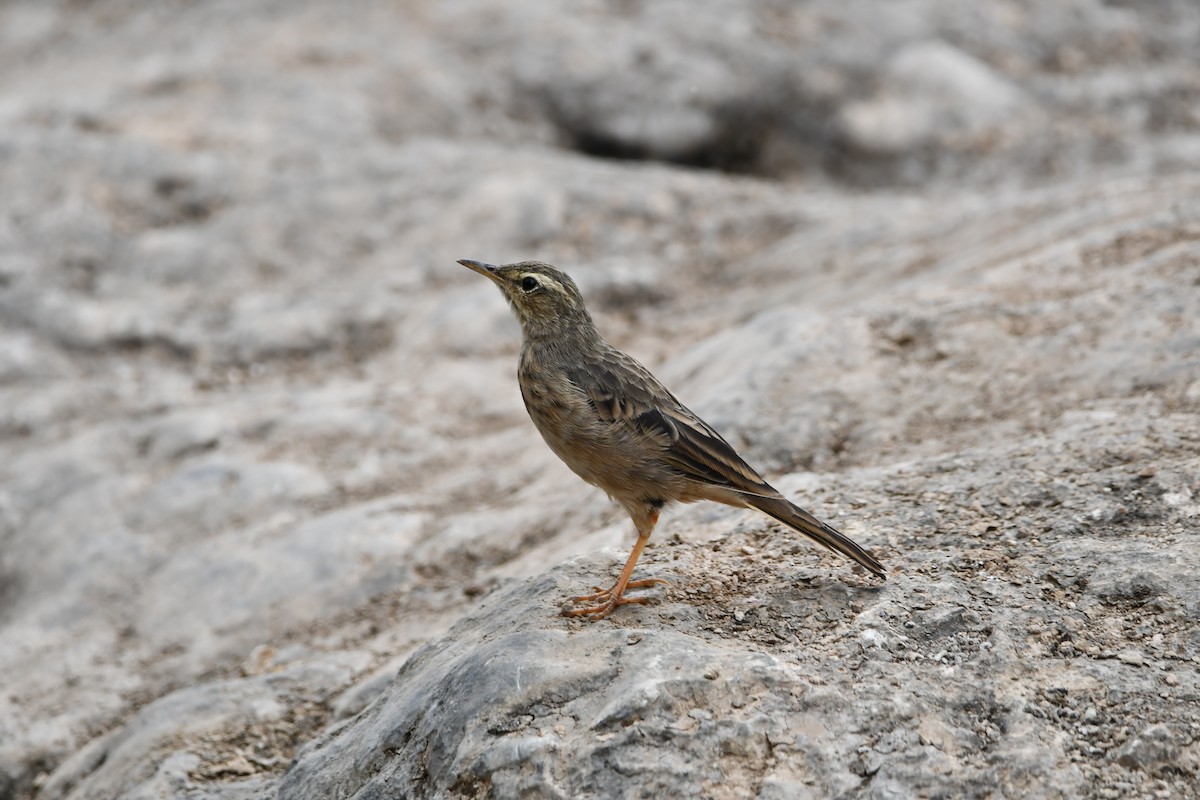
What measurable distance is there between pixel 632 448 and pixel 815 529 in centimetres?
89

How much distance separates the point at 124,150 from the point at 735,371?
24.5 feet

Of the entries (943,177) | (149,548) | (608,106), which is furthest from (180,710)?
(943,177)

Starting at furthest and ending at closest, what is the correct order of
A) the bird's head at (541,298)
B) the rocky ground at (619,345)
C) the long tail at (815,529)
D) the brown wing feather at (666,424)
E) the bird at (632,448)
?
the bird's head at (541,298)
the brown wing feather at (666,424)
the bird at (632,448)
the long tail at (815,529)
the rocky ground at (619,345)

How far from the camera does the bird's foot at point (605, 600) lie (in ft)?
15.4

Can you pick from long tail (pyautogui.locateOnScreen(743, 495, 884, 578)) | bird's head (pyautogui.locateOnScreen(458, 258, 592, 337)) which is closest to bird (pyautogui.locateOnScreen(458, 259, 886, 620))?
long tail (pyautogui.locateOnScreen(743, 495, 884, 578))

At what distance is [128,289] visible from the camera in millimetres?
10930

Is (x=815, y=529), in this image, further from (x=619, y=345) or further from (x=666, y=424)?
(x=619, y=345)

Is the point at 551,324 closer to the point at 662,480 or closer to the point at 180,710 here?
the point at 662,480

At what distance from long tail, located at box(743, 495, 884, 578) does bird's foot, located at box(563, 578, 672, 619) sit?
0.56 metres

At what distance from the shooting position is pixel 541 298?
5949mm

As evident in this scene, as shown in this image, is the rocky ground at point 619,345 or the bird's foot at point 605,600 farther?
the bird's foot at point 605,600

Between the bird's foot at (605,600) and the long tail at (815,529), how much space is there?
1.84 feet

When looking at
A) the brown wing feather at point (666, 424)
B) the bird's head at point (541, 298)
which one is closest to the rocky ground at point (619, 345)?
the brown wing feather at point (666, 424)

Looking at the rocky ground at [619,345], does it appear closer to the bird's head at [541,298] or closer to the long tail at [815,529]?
the long tail at [815,529]
